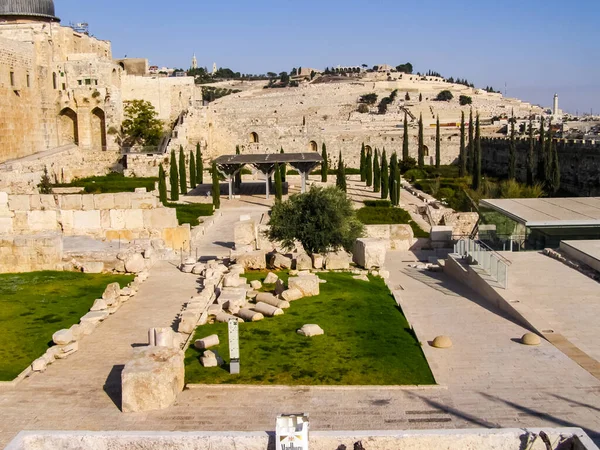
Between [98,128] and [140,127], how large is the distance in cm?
264

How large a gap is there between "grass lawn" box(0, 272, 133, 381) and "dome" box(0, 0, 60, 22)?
32.7 m

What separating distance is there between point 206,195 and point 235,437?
28410 millimetres

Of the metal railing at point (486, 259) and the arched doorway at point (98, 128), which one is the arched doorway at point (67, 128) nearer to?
the arched doorway at point (98, 128)

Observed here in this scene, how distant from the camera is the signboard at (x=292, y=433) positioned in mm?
6605

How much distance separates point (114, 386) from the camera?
9.34 meters

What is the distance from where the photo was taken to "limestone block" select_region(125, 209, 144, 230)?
19.1m

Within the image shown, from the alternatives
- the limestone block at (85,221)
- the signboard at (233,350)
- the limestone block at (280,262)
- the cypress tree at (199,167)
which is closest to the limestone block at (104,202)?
the limestone block at (85,221)

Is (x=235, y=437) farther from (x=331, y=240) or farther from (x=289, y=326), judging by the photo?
(x=331, y=240)

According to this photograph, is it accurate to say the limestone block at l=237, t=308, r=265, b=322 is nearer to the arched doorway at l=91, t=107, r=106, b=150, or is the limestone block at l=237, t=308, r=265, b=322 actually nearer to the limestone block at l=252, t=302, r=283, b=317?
the limestone block at l=252, t=302, r=283, b=317

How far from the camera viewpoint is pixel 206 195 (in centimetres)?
3475

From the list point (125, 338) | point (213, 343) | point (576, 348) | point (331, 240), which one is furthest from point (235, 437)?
point (331, 240)

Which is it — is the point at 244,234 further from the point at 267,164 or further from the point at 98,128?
the point at 98,128

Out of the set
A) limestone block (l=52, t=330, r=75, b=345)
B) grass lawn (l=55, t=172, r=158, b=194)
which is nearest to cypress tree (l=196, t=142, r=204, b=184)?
grass lawn (l=55, t=172, r=158, b=194)

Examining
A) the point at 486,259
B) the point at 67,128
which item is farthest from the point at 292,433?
the point at 67,128
